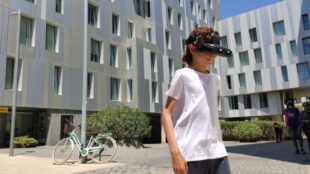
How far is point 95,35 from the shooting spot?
2975 centimetres

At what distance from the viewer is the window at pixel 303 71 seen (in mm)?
42688

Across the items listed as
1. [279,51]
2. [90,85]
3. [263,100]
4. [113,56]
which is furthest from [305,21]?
[90,85]

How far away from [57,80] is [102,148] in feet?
52.9

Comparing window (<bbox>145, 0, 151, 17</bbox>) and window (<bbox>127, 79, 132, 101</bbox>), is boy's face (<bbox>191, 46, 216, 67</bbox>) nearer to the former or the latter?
window (<bbox>127, 79, 132, 101</bbox>)

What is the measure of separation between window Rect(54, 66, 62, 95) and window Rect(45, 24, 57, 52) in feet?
5.19

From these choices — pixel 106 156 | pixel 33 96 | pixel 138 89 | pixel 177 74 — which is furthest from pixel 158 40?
pixel 177 74

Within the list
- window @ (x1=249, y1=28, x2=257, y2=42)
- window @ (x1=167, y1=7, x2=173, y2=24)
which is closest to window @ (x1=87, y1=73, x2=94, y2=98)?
window @ (x1=167, y1=7, x2=173, y2=24)

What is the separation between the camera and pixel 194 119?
2754 mm

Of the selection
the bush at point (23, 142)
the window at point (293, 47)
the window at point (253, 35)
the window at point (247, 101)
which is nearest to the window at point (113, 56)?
the bush at point (23, 142)

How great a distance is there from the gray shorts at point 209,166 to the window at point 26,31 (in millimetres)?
23112

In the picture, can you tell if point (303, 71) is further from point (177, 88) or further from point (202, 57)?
point (177, 88)

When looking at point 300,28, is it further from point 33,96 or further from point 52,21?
point 33,96

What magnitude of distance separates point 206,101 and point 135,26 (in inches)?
1292

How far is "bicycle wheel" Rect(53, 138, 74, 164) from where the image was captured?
1092 cm
